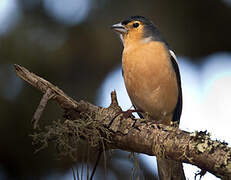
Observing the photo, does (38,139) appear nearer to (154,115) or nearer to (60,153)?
(60,153)

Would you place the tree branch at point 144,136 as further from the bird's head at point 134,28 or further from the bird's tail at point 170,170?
the bird's head at point 134,28

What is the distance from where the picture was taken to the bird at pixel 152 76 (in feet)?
18.4

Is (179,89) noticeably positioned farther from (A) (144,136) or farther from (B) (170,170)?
(A) (144,136)

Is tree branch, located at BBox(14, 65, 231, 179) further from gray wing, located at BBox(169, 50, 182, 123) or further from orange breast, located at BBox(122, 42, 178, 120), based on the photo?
gray wing, located at BBox(169, 50, 182, 123)

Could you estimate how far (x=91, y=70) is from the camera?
23.5ft

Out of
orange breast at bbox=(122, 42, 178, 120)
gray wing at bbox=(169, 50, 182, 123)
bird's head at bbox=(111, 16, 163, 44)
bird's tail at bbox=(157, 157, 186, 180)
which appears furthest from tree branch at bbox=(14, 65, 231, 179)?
A: bird's head at bbox=(111, 16, 163, 44)

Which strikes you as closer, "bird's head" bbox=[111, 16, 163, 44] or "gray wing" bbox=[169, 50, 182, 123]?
"gray wing" bbox=[169, 50, 182, 123]

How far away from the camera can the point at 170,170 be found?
15.2 ft

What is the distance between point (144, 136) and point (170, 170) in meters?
0.82

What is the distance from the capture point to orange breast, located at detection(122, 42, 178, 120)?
5594mm

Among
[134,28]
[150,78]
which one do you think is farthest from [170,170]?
[134,28]

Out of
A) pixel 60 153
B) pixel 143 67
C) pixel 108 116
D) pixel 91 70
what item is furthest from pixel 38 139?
pixel 91 70

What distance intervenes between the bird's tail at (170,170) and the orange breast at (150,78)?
1315mm

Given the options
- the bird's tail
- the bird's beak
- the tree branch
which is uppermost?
the bird's beak
